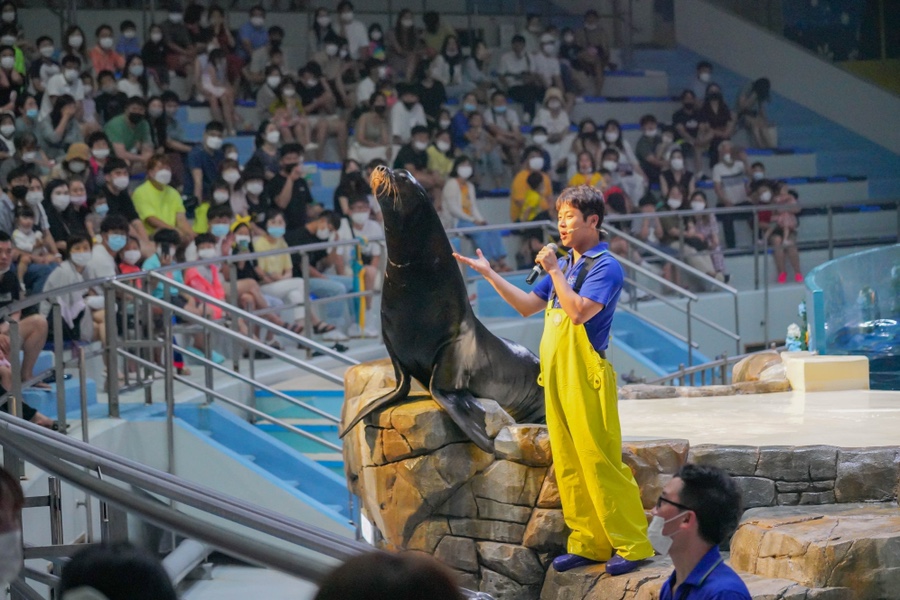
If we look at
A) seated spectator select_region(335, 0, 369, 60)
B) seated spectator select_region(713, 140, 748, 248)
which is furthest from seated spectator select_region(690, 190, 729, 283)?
seated spectator select_region(335, 0, 369, 60)

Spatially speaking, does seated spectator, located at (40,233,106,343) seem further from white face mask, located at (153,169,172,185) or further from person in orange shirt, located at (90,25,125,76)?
person in orange shirt, located at (90,25,125,76)

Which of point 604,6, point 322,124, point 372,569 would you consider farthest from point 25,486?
point 604,6

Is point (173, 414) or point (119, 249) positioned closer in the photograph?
point (173, 414)

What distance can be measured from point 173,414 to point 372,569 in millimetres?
5881

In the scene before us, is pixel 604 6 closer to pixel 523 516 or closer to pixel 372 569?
pixel 523 516

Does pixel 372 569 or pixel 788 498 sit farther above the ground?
pixel 372 569

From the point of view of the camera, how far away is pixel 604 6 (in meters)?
16.2

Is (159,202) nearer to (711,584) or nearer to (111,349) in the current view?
(111,349)

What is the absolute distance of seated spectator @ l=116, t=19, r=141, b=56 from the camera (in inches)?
460

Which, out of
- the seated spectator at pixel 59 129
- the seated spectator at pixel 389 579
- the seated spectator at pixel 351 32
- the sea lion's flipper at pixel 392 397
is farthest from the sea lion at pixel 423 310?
the seated spectator at pixel 351 32

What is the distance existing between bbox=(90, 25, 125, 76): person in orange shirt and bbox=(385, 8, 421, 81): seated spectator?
9.99ft

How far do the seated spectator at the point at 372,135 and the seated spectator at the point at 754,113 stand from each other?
4862 millimetres

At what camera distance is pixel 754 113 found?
1456 cm

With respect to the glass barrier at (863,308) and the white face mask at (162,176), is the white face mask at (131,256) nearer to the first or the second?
the white face mask at (162,176)
